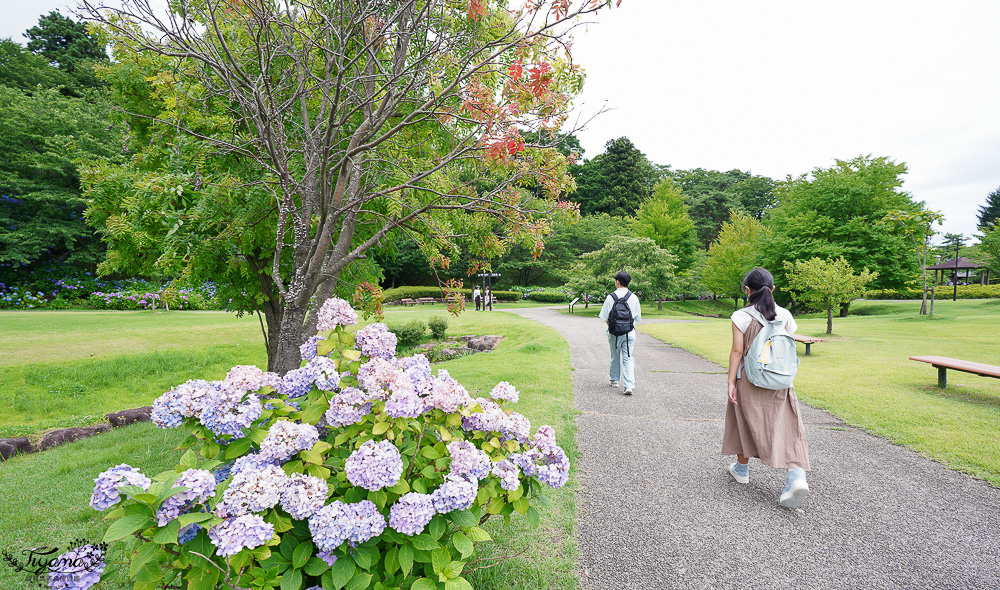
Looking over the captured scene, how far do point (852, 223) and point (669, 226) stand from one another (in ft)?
40.0

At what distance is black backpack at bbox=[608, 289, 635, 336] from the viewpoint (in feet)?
19.7

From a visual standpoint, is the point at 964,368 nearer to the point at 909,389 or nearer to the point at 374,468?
the point at 909,389

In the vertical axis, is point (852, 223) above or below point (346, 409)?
above

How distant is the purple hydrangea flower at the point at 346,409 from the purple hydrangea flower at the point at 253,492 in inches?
11.2

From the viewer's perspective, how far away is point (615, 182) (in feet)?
156

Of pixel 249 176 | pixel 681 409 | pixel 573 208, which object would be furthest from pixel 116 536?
pixel 681 409

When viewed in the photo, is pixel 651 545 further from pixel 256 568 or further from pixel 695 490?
pixel 256 568

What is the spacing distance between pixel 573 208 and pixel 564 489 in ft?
8.17

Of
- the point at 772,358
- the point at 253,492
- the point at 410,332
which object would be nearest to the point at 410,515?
the point at 253,492

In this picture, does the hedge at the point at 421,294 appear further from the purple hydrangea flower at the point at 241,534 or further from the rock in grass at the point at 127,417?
the purple hydrangea flower at the point at 241,534

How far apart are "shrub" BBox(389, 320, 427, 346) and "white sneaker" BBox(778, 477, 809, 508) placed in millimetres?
12165

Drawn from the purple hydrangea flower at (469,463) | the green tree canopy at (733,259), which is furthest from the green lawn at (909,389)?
the green tree canopy at (733,259)

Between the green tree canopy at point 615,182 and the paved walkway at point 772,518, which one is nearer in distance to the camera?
the paved walkway at point 772,518

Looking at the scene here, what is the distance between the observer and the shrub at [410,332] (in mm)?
14125
